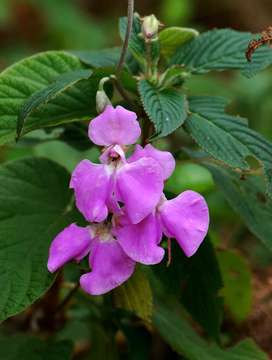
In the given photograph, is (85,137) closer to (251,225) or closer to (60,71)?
(60,71)

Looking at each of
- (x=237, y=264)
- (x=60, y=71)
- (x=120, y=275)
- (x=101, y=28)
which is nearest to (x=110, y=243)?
(x=120, y=275)

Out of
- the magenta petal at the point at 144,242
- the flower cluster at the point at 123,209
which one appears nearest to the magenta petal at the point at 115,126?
the flower cluster at the point at 123,209

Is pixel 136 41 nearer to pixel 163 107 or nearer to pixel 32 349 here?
pixel 163 107

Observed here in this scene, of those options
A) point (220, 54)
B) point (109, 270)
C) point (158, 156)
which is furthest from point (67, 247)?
point (220, 54)

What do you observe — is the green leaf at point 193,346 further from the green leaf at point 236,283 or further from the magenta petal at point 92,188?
the magenta petal at point 92,188

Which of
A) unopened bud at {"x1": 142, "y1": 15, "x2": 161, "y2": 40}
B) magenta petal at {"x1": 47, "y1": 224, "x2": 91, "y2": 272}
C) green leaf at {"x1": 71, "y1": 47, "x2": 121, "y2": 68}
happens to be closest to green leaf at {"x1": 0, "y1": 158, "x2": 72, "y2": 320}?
magenta petal at {"x1": 47, "y1": 224, "x2": 91, "y2": 272}

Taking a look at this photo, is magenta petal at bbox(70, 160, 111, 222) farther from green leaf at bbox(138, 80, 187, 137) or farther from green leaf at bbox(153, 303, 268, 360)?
green leaf at bbox(153, 303, 268, 360)
